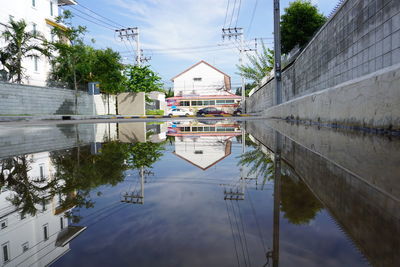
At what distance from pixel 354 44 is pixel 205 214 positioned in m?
6.79

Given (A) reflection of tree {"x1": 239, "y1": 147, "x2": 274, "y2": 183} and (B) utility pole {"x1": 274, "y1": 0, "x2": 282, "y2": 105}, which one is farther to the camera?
(B) utility pole {"x1": 274, "y1": 0, "x2": 282, "y2": 105}

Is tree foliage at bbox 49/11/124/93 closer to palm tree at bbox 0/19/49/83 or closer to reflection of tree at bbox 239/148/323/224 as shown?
palm tree at bbox 0/19/49/83

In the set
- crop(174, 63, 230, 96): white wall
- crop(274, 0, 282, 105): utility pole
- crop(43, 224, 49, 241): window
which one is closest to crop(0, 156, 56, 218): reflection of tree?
crop(43, 224, 49, 241): window

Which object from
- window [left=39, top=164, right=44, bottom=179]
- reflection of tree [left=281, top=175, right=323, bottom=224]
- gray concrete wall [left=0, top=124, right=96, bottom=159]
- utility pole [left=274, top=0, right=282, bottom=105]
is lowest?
reflection of tree [left=281, top=175, right=323, bottom=224]

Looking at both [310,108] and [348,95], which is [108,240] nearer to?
[348,95]

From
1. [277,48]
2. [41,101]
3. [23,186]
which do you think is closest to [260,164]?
[23,186]

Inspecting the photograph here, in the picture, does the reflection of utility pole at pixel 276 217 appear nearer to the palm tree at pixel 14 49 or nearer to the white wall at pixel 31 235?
the white wall at pixel 31 235

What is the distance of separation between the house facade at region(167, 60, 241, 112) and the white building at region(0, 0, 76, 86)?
3435cm

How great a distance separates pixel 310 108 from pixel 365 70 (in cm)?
288

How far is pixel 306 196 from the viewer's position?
2.06 meters

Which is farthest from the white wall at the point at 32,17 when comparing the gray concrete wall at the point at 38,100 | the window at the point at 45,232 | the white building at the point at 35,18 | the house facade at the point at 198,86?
the house facade at the point at 198,86

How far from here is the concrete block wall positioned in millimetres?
5301

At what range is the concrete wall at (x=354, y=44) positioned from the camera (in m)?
5.30

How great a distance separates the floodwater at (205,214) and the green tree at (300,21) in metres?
25.7
